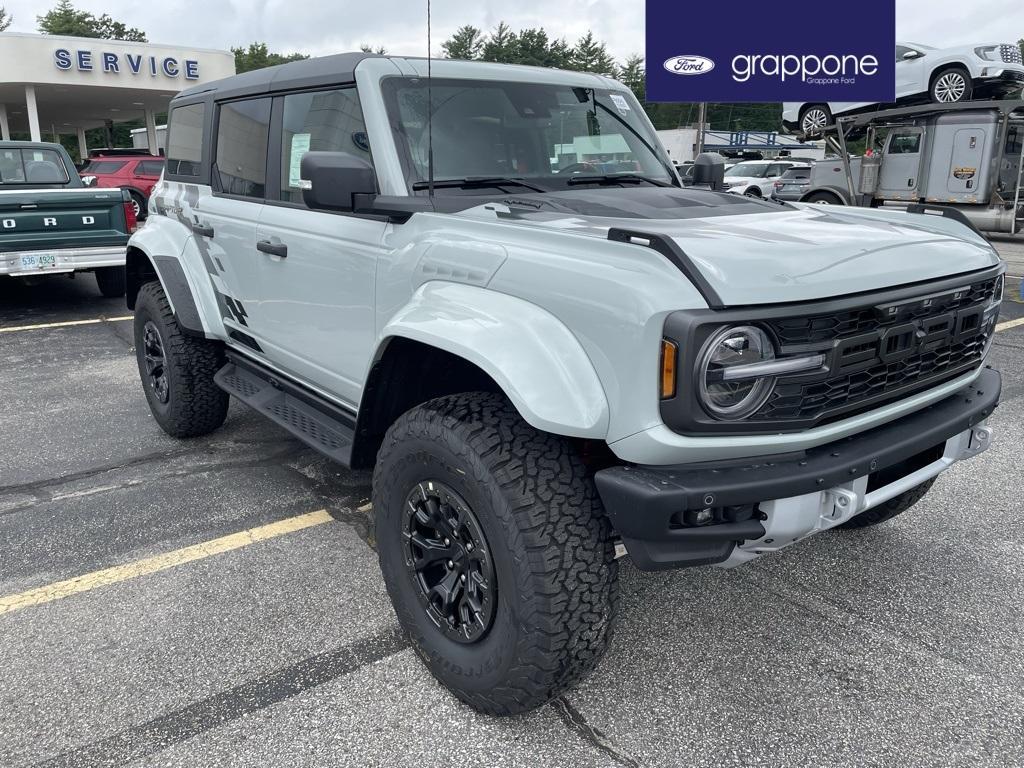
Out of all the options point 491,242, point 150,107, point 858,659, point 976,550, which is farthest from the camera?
point 150,107

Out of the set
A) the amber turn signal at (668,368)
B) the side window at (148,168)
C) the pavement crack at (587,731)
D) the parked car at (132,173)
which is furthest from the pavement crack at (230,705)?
the side window at (148,168)

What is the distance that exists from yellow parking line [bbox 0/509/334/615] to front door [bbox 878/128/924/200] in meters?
15.6

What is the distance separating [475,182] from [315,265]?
2.36 ft

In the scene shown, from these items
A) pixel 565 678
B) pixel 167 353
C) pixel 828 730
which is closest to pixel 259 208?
pixel 167 353

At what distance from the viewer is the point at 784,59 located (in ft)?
48.6

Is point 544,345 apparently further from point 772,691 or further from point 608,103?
point 608,103

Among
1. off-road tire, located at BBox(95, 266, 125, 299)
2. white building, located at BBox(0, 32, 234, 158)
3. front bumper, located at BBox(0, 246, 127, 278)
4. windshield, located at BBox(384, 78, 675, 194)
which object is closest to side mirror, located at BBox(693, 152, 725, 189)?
windshield, located at BBox(384, 78, 675, 194)

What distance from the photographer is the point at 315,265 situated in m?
3.17

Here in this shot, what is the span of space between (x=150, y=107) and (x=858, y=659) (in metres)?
35.6

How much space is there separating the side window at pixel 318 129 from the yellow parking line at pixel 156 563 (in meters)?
1.41

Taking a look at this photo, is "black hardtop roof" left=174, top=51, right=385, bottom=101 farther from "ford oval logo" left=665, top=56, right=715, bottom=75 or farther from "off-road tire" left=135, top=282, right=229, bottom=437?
"ford oval logo" left=665, top=56, right=715, bottom=75

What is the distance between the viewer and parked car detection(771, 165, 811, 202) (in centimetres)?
2170

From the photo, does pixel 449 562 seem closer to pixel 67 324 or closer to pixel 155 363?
pixel 155 363

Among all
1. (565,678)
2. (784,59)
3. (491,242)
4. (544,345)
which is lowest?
(565,678)
